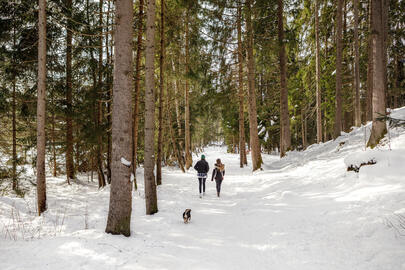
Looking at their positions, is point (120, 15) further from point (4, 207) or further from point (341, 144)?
point (341, 144)

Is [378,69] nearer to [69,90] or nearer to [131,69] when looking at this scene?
[131,69]

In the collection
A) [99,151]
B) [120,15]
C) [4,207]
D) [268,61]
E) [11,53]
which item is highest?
[268,61]

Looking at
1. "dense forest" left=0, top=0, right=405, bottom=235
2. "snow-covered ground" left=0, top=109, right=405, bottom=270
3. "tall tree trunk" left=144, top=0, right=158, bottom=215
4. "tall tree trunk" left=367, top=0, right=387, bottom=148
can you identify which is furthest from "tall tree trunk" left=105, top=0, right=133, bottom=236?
"tall tree trunk" left=367, top=0, right=387, bottom=148

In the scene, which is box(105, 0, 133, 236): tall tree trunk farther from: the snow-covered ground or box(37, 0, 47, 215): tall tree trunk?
box(37, 0, 47, 215): tall tree trunk

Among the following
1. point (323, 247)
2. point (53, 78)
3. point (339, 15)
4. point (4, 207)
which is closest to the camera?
point (323, 247)

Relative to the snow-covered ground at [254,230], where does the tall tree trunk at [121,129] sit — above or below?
above

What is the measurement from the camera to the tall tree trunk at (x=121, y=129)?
4.79 m

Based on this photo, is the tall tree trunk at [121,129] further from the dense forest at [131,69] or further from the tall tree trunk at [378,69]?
the tall tree trunk at [378,69]

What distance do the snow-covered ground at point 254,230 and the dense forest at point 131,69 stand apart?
2.74 ft

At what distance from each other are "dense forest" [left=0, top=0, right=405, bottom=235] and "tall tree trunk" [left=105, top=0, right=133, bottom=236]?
0.02 meters

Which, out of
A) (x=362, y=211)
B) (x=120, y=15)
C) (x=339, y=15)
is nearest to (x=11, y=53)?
(x=120, y=15)

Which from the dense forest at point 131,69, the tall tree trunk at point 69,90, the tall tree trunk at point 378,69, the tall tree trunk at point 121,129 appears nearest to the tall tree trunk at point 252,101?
the dense forest at point 131,69

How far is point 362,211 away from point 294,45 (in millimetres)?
11059

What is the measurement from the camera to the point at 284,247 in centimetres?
446
